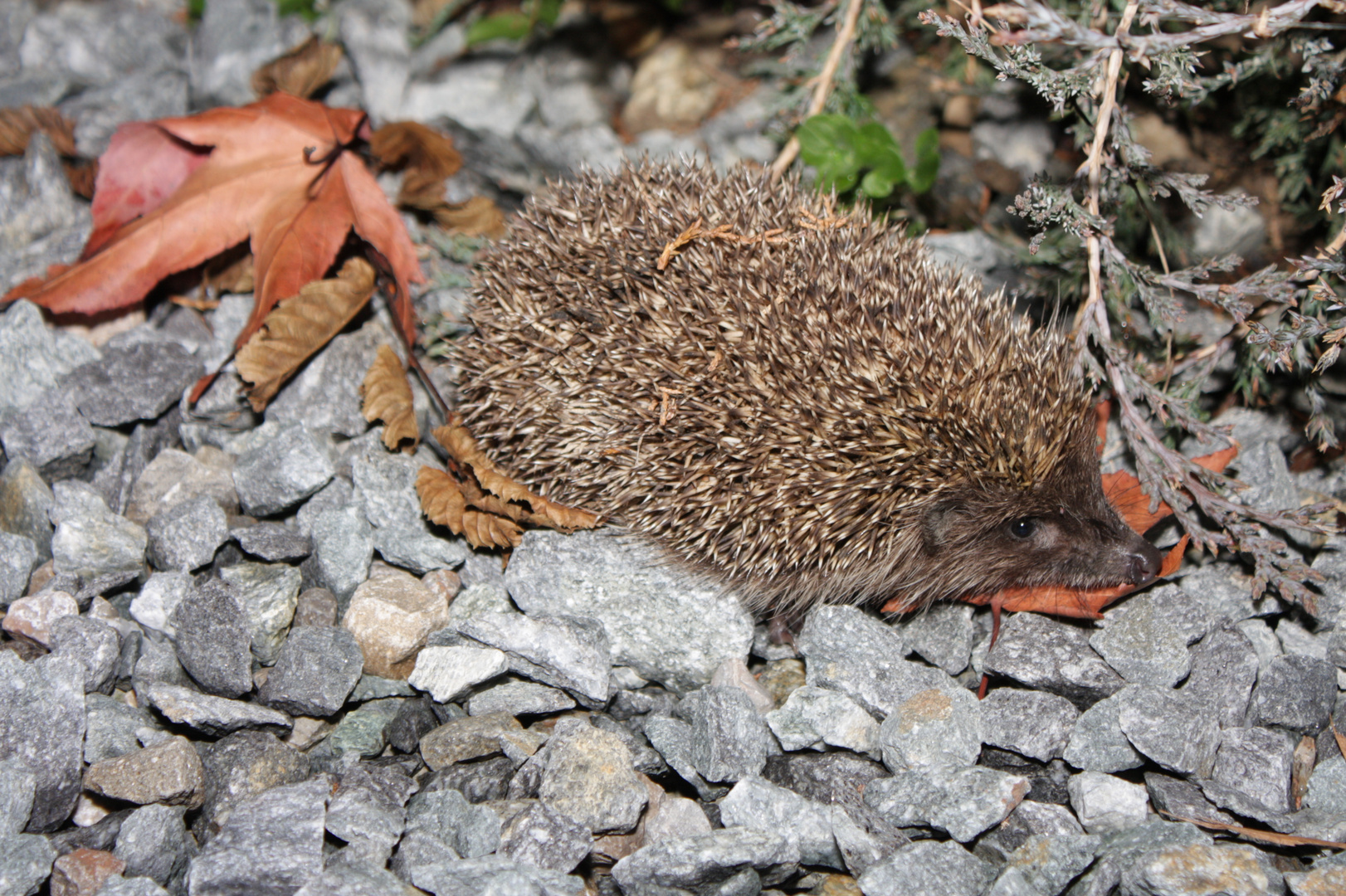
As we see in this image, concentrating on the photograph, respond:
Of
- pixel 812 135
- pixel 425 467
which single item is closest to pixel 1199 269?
pixel 812 135

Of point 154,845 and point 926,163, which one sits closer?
point 154,845

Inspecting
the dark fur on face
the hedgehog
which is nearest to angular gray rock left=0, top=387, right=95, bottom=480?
the hedgehog

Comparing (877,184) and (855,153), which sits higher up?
(855,153)

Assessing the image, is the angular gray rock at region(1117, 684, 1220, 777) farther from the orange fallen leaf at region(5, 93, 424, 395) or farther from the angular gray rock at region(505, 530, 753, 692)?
the orange fallen leaf at region(5, 93, 424, 395)

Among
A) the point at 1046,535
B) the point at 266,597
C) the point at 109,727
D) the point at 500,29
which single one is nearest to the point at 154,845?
the point at 109,727

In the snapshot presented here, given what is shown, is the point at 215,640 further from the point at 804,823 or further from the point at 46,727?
the point at 804,823

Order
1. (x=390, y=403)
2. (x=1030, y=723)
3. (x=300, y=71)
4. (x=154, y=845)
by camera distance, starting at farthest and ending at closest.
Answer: (x=300, y=71)
(x=390, y=403)
(x=1030, y=723)
(x=154, y=845)
